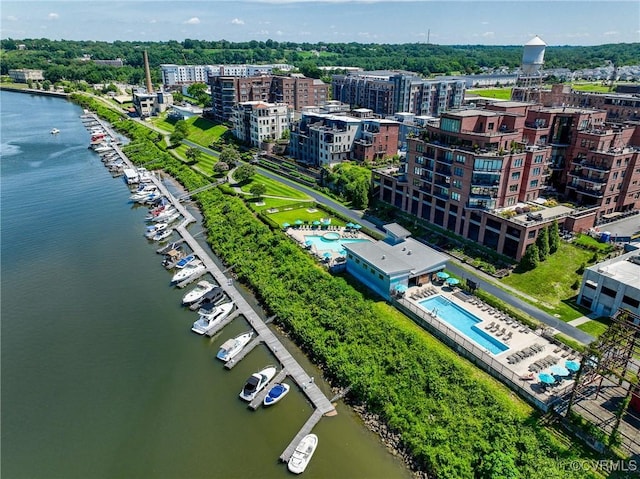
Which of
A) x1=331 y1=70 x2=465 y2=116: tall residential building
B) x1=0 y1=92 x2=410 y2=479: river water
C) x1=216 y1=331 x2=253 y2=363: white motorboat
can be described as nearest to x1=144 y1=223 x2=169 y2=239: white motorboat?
x1=0 y1=92 x2=410 y2=479: river water

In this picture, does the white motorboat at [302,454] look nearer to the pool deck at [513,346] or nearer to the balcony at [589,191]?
the pool deck at [513,346]

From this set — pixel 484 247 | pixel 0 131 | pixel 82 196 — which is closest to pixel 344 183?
pixel 484 247

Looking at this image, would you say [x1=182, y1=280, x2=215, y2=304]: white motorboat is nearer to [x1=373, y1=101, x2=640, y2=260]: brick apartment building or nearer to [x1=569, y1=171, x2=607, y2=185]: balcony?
[x1=373, y1=101, x2=640, y2=260]: brick apartment building

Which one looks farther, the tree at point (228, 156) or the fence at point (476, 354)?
the tree at point (228, 156)

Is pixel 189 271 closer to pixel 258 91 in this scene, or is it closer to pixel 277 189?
pixel 277 189

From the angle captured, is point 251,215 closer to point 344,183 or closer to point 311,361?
point 344,183

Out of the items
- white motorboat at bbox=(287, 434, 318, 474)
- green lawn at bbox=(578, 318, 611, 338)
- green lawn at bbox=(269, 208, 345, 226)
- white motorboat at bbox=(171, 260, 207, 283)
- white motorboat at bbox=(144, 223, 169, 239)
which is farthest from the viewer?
green lawn at bbox=(269, 208, 345, 226)

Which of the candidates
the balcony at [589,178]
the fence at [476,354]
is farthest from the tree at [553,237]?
the fence at [476,354]
